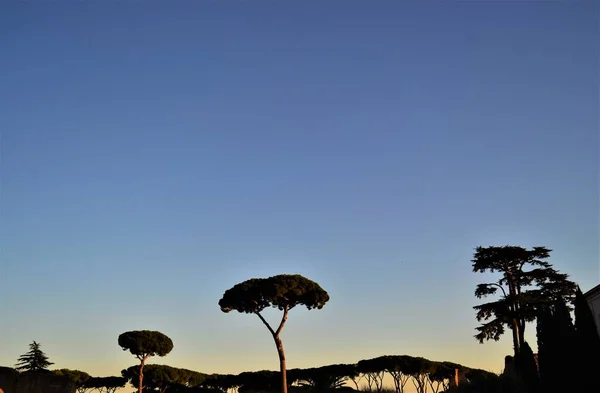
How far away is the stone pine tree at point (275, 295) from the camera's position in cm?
4159

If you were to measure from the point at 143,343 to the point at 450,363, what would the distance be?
3024 cm

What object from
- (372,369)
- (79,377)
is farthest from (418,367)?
(79,377)

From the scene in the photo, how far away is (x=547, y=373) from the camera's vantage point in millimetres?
23625

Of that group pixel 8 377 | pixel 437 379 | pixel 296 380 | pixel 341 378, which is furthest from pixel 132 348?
pixel 8 377

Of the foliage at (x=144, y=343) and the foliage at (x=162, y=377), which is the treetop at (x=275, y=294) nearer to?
the foliage at (x=144, y=343)

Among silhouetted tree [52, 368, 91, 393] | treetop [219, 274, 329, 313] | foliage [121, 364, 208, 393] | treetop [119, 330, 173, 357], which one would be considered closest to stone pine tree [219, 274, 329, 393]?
treetop [219, 274, 329, 313]

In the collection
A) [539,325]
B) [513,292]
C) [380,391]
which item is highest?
[513,292]

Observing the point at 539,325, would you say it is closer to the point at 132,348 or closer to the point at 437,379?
the point at 437,379

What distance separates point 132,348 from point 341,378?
20.6m

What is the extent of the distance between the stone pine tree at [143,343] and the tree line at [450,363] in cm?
9

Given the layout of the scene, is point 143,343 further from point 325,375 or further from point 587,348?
point 587,348

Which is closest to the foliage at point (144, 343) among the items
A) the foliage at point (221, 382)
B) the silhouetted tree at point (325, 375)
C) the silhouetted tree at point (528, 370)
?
the foliage at point (221, 382)

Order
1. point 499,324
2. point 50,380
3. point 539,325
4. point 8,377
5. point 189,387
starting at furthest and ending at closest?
point 189,387, point 499,324, point 539,325, point 50,380, point 8,377

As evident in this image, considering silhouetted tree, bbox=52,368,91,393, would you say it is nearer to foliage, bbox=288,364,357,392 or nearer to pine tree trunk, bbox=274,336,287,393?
foliage, bbox=288,364,357,392
